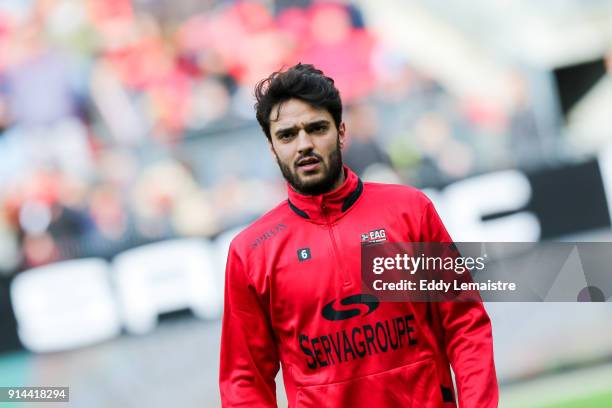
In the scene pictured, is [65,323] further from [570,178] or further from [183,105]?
[570,178]

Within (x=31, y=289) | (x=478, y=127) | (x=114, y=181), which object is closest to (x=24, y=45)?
(x=114, y=181)

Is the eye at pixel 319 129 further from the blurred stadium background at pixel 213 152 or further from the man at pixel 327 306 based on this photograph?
the blurred stadium background at pixel 213 152

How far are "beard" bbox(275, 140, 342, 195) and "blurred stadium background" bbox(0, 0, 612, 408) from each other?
3314 mm

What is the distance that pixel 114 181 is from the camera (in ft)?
19.1

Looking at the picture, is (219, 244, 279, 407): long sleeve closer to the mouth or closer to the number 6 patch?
the number 6 patch

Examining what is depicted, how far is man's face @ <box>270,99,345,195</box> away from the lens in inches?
96.0

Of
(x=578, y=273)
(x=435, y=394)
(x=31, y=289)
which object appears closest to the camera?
(x=435, y=394)

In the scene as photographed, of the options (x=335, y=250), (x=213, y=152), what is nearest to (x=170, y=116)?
(x=213, y=152)

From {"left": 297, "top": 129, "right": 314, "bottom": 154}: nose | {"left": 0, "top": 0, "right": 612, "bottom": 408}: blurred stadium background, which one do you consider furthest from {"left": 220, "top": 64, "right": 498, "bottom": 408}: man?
{"left": 0, "top": 0, "right": 612, "bottom": 408}: blurred stadium background

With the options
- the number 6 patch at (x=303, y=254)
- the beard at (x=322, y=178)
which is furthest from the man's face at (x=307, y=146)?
the number 6 patch at (x=303, y=254)

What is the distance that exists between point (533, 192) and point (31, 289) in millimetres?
3182

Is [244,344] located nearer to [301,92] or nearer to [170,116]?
[301,92]

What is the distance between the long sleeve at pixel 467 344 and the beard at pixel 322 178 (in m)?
0.26

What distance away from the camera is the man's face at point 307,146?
2.44 meters
